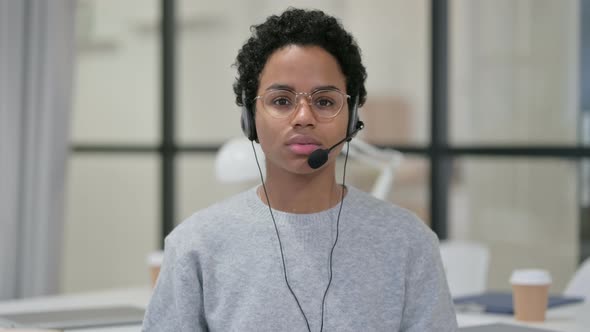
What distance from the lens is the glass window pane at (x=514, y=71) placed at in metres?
3.11

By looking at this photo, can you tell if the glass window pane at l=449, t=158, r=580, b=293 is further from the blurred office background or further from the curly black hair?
the curly black hair

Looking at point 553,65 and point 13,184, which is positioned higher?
point 553,65

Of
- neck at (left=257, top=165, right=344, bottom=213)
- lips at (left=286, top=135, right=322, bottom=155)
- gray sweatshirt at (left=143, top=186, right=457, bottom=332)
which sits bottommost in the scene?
gray sweatshirt at (left=143, top=186, right=457, bottom=332)

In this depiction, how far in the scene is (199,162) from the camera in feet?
14.3

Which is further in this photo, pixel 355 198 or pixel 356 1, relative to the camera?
pixel 356 1

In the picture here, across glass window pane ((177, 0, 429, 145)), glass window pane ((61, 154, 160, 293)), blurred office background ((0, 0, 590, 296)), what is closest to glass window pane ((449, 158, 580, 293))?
blurred office background ((0, 0, 590, 296))

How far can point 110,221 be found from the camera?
15.4 feet

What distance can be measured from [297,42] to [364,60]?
6.87ft

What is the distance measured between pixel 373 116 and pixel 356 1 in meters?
0.45

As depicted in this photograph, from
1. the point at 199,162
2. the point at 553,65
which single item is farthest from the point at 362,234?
the point at 199,162

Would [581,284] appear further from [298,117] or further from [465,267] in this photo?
[298,117]

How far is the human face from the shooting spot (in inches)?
53.6

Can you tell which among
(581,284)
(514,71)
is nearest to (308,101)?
(581,284)

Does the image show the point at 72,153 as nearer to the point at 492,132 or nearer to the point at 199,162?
the point at 199,162
